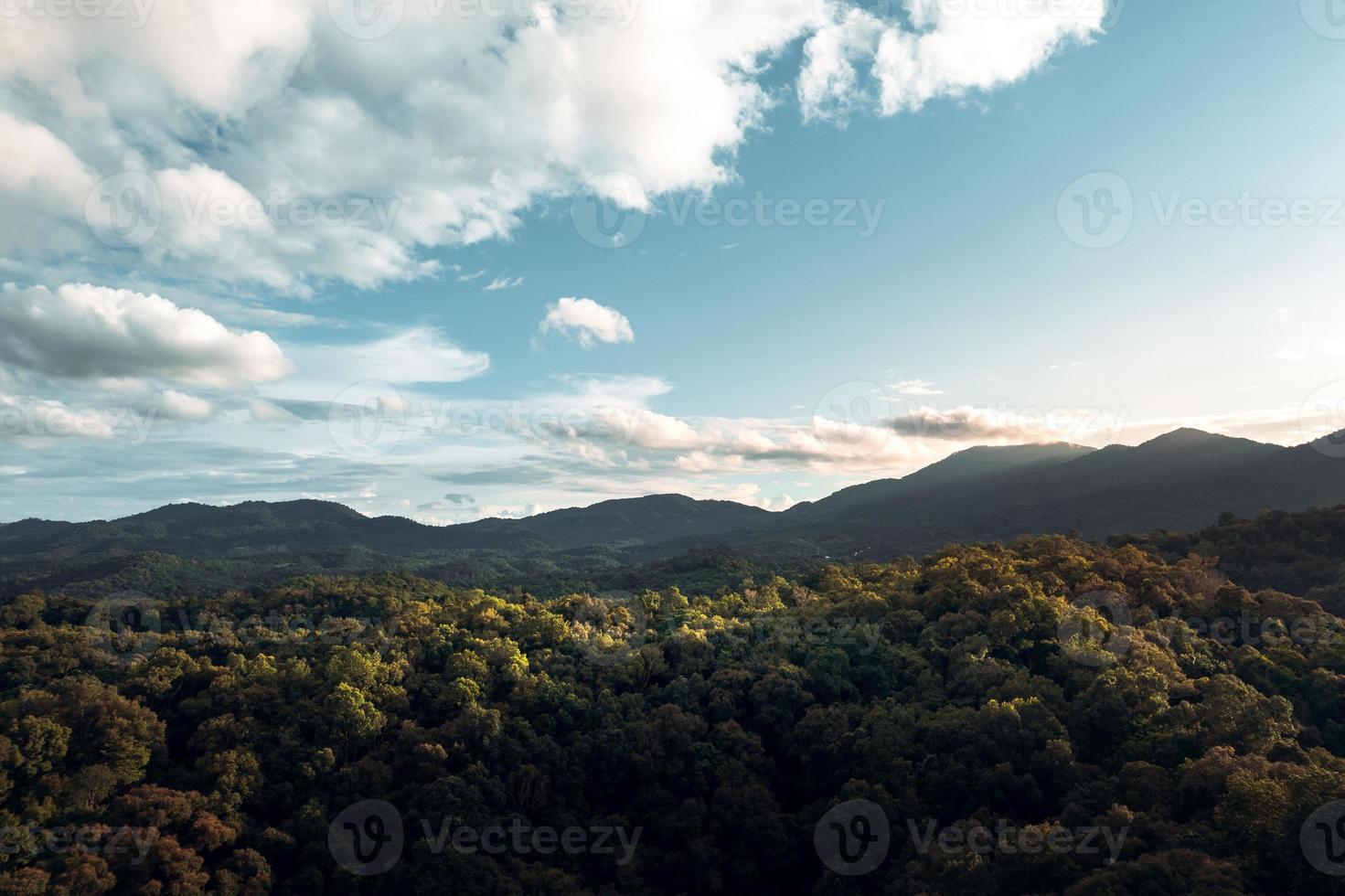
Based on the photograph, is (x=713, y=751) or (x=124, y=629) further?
(x=124, y=629)

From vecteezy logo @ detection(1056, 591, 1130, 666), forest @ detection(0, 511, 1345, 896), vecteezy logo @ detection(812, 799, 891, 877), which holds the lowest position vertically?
vecteezy logo @ detection(812, 799, 891, 877)

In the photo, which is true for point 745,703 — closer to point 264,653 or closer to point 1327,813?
point 1327,813

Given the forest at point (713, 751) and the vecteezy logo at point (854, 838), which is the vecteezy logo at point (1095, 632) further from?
the vecteezy logo at point (854, 838)

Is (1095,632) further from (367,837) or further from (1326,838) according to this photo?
(367,837)

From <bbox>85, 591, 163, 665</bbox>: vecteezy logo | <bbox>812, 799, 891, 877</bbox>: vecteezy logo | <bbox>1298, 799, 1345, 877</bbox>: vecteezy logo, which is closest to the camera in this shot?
<bbox>1298, 799, 1345, 877</bbox>: vecteezy logo

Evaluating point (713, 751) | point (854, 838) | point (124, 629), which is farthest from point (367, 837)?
point (124, 629)

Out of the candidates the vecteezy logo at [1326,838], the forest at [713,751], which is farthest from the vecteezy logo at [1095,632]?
the vecteezy logo at [1326,838]

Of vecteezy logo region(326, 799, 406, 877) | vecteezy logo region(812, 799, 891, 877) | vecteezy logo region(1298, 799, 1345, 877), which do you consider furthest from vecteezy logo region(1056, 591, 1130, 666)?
vecteezy logo region(326, 799, 406, 877)

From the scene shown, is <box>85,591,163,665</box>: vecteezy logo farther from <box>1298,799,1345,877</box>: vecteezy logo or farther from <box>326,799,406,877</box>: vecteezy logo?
<box>1298,799,1345,877</box>: vecteezy logo

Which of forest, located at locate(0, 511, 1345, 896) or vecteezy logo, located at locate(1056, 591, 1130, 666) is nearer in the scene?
forest, located at locate(0, 511, 1345, 896)
